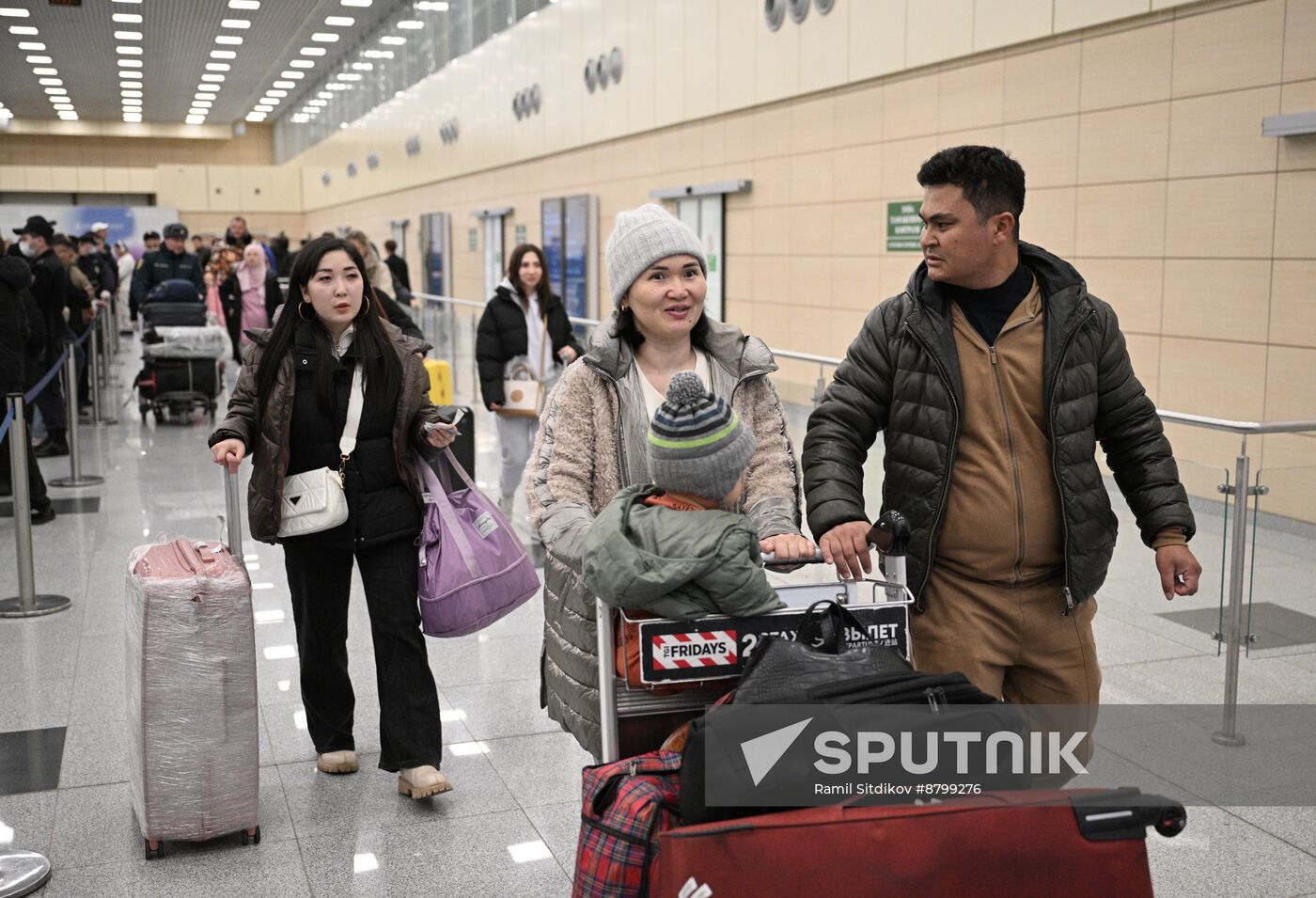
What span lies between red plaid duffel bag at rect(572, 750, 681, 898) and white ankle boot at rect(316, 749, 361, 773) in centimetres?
220

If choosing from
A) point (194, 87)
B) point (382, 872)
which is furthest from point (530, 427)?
point (194, 87)

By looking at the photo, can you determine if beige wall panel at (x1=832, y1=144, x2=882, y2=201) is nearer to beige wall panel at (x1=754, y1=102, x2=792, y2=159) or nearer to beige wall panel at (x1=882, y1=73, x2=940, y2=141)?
beige wall panel at (x1=882, y1=73, x2=940, y2=141)

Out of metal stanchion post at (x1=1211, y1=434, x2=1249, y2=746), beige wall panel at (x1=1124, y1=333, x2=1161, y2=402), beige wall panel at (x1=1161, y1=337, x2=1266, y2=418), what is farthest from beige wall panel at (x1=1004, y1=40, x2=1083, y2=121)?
metal stanchion post at (x1=1211, y1=434, x2=1249, y2=746)

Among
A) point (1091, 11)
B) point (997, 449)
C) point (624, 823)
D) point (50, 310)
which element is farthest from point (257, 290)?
point (624, 823)

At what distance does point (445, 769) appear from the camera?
13.2 feet

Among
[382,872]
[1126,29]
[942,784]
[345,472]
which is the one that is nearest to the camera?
[942,784]

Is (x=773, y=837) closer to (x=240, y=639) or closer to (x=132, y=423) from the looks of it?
(x=240, y=639)

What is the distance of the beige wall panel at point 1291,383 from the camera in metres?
7.51

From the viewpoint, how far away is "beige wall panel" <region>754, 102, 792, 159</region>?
13.7 meters

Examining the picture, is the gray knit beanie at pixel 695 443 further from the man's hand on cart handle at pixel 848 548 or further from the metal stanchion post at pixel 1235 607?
the metal stanchion post at pixel 1235 607

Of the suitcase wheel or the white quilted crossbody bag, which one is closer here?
the suitcase wheel

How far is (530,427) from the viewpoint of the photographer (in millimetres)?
7301

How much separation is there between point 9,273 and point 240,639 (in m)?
5.56

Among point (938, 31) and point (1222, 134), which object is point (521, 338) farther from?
point (938, 31)
